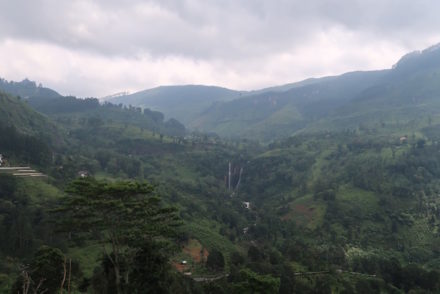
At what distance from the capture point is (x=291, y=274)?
168 ft

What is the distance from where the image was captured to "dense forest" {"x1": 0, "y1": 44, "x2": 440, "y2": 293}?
2553 cm

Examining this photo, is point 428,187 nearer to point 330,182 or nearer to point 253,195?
point 330,182

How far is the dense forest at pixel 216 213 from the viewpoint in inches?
1005

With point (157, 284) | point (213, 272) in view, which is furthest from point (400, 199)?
point (157, 284)

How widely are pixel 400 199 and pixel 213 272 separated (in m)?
64.4

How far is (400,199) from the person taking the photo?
3930 inches

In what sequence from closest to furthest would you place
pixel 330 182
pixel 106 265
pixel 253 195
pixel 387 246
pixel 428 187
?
pixel 106 265 < pixel 387 246 < pixel 428 187 < pixel 330 182 < pixel 253 195

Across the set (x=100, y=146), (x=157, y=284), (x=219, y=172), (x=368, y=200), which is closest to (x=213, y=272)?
(x=157, y=284)

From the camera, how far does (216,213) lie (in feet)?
327

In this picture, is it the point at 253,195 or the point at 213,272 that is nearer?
the point at 213,272

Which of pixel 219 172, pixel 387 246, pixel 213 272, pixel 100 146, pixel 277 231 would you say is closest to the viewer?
pixel 213 272

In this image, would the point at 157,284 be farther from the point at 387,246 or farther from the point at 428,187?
the point at 428,187

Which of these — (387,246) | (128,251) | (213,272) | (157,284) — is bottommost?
(387,246)

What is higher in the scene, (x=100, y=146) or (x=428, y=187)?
(x=100, y=146)
